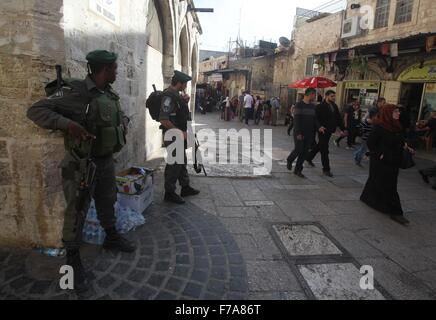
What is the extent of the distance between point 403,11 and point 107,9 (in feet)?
39.1

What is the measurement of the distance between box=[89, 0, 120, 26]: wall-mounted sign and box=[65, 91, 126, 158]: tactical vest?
1.20 m

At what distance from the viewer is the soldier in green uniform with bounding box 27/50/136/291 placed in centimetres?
221

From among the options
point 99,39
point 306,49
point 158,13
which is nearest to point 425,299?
point 99,39

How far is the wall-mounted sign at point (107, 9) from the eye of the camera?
3153 mm

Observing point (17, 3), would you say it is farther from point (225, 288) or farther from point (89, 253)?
point (225, 288)

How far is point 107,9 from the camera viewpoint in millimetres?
3465

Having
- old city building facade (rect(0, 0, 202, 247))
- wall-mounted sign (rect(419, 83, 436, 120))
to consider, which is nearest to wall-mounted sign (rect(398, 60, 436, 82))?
wall-mounted sign (rect(419, 83, 436, 120))

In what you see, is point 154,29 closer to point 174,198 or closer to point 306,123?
point 306,123

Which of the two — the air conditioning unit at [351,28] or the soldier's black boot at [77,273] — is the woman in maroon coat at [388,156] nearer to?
the soldier's black boot at [77,273]

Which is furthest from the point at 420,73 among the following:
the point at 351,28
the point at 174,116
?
the point at 174,116

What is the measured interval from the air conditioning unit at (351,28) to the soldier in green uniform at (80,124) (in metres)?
13.8

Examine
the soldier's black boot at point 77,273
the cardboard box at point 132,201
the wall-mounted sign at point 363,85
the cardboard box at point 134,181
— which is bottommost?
the soldier's black boot at point 77,273

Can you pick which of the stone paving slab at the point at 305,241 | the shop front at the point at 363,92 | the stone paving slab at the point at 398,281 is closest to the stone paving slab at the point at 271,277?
the stone paving slab at the point at 305,241

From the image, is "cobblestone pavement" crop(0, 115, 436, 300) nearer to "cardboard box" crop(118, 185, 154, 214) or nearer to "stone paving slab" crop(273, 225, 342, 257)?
"stone paving slab" crop(273, 225, 342, 257)
